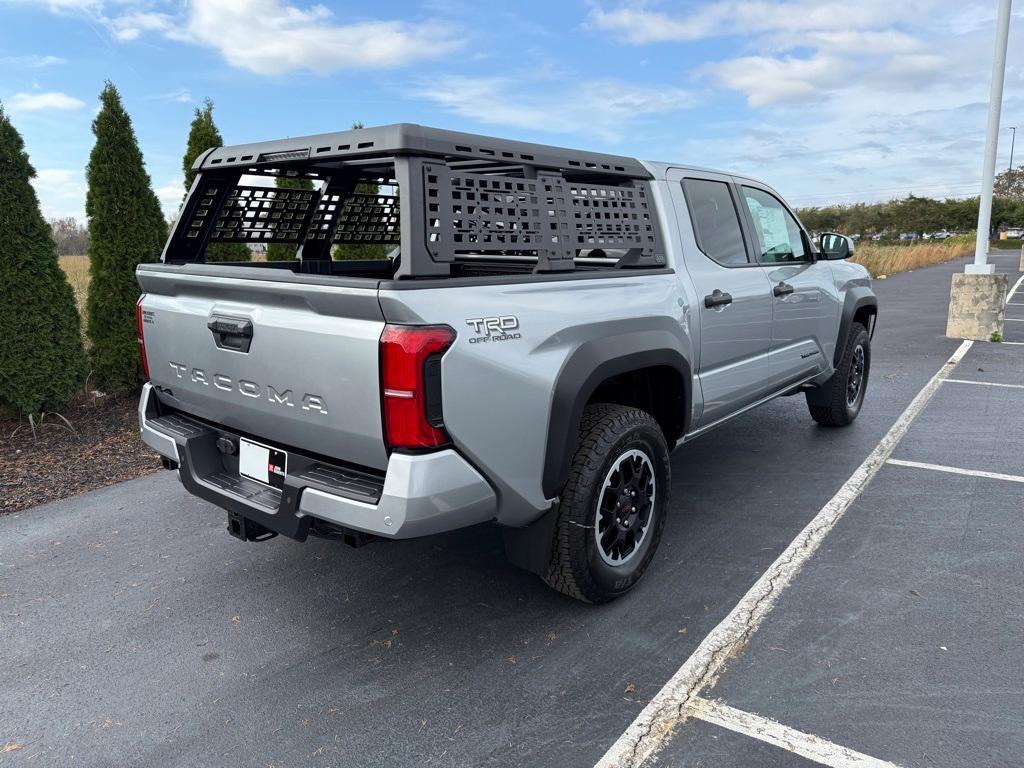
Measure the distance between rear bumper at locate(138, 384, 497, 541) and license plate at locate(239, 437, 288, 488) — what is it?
0.04 m

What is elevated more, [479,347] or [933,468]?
[479,347]

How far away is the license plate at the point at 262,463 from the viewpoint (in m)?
2.89

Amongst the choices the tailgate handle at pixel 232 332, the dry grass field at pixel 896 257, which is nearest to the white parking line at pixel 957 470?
the tailgate handle at pixel 232 332

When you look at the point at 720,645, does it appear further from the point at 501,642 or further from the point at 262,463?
the point at 262,463

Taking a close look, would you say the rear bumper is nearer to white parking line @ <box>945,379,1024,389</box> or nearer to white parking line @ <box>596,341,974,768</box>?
white parking line @ <box>596,341,974,768</box>

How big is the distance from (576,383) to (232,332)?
1.35 meters

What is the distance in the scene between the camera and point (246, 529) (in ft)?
10.1

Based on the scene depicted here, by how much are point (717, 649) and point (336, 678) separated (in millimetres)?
1502

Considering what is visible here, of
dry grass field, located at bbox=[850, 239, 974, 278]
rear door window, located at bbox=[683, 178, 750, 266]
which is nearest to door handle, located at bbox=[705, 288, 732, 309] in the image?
rear door window, located at bbox=[683, 178, 750, 266]

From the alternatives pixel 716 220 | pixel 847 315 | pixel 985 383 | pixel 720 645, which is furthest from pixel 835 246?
pixel 985 383

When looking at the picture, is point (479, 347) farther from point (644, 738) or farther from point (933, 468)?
point (933, 468)

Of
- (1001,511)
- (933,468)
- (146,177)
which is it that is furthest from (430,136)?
(146,177)

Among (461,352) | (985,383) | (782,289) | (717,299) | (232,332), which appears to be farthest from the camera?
(985,383)

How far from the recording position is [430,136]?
262cm
